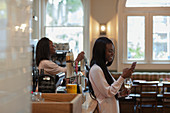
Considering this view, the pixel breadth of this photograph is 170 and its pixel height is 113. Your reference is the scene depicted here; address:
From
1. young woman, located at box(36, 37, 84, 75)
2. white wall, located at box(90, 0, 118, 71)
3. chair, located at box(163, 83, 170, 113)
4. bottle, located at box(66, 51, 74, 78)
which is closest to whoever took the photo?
bottle, located at box(66, 51, 74, 78)

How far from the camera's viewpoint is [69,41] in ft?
28.8

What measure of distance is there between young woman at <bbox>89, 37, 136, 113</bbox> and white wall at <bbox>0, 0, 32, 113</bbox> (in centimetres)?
224

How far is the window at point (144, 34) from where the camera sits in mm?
8305

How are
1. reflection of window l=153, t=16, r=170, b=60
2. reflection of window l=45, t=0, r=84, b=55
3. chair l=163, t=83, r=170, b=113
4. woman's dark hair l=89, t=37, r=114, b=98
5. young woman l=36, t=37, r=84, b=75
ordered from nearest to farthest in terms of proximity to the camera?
woman's dark hair l=89, t=37, r=114, b=98, young woman l=36, t=37, r=84, b=75, chair l=163, t=83, r=170, b=113, reflection of window l=153, t=16, r=170, b=60, reflection of window l=45, t=0, r=84, b=55

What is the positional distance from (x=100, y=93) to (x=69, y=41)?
6.29m

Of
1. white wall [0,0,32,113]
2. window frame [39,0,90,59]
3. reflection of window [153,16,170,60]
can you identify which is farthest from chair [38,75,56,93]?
reflection of window [153,16,170,60]

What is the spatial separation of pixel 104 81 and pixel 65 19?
6.33 metres

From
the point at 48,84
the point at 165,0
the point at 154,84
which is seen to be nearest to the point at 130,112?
the point at 154,84

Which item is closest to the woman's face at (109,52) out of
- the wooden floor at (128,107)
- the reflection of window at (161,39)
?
the wooden floor at (128,107)

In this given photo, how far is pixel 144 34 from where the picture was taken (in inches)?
335

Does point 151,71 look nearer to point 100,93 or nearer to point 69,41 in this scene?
point 69,41

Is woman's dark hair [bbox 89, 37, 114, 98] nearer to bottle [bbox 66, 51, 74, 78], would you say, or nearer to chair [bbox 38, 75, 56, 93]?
bottle [bbox 66, 51, 74, 78]

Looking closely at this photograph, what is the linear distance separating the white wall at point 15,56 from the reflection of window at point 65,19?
8347mm

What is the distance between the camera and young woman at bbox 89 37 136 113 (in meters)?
2.49
